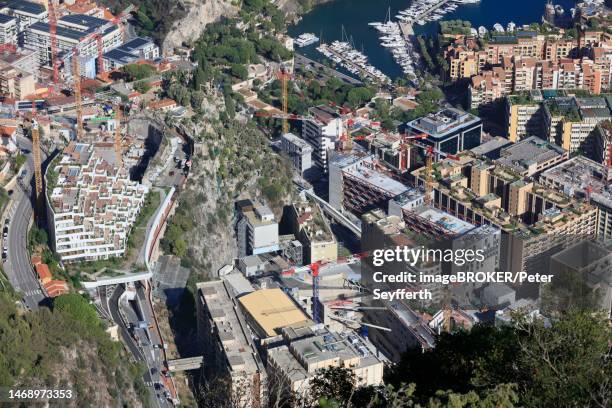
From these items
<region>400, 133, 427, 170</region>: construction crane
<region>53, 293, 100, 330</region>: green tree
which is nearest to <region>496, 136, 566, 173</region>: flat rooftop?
<region>400, 133, 427, 170</region>: construction crane

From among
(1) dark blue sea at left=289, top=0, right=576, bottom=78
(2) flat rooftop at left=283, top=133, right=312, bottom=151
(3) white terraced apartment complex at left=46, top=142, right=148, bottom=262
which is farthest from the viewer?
(1) dark blue sea at left=289, top=0, right=576, bottom=78

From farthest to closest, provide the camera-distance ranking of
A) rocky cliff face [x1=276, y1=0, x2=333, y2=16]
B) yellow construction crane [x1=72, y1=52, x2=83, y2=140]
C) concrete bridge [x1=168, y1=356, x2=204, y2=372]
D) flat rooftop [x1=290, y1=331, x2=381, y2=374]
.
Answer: rocky cliff face [x1=276, y1=0, x2=333, y2=16] < yellow construction crane [x1=72, y1=52, x2=83, y2=140] < concrete bridge [x1=168, y1=356, x2=204, y2=372] < flat rooftop [x1=290, y1=331, x2=381, y2=374]

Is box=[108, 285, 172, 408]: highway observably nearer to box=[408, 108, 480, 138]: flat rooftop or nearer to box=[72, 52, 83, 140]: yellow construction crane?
box=[72, 52, 83, 140]: yellow construction crane

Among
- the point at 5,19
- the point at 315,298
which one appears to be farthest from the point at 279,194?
the point at 5,19

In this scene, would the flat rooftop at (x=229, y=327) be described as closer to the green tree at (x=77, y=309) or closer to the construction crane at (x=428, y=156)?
the green tree at (x=77, y=309)

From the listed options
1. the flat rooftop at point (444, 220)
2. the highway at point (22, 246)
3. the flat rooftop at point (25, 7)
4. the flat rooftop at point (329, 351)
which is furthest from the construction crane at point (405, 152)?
the flat rooftop at point (25, 7)
